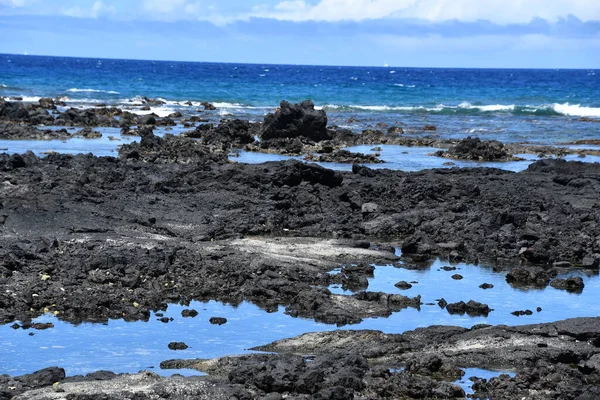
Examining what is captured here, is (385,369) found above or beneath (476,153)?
above

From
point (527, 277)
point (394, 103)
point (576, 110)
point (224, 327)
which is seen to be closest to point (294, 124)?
point (527, 277)

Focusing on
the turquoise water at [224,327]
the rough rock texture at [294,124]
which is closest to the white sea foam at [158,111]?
the rough rock texture at [294,124]

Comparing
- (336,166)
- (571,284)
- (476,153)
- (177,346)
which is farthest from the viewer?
(476,153)

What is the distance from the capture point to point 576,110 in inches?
2581

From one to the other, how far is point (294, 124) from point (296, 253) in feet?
68.1

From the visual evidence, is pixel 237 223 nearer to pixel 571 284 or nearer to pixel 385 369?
pixel 571 284

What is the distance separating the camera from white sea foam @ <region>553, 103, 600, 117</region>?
210 ft

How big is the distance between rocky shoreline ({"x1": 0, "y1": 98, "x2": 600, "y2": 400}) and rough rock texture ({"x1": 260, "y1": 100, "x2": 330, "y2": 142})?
817cm

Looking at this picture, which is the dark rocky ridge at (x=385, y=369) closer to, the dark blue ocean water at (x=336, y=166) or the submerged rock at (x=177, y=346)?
the submerged rock at (x=177, y=346)

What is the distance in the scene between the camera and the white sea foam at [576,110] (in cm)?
6406

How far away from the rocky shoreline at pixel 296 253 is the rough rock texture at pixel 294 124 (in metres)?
8.17

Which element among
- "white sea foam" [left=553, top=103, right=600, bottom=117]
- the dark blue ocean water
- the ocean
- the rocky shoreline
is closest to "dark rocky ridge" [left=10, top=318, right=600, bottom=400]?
the rocky shoreline

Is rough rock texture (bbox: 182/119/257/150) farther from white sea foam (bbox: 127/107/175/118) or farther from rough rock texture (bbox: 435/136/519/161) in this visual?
white sea foam (bbox: 127/107/175/118)

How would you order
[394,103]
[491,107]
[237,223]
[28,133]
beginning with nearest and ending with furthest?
[237,223] < [28,133] < [491,107] < [394,103]
